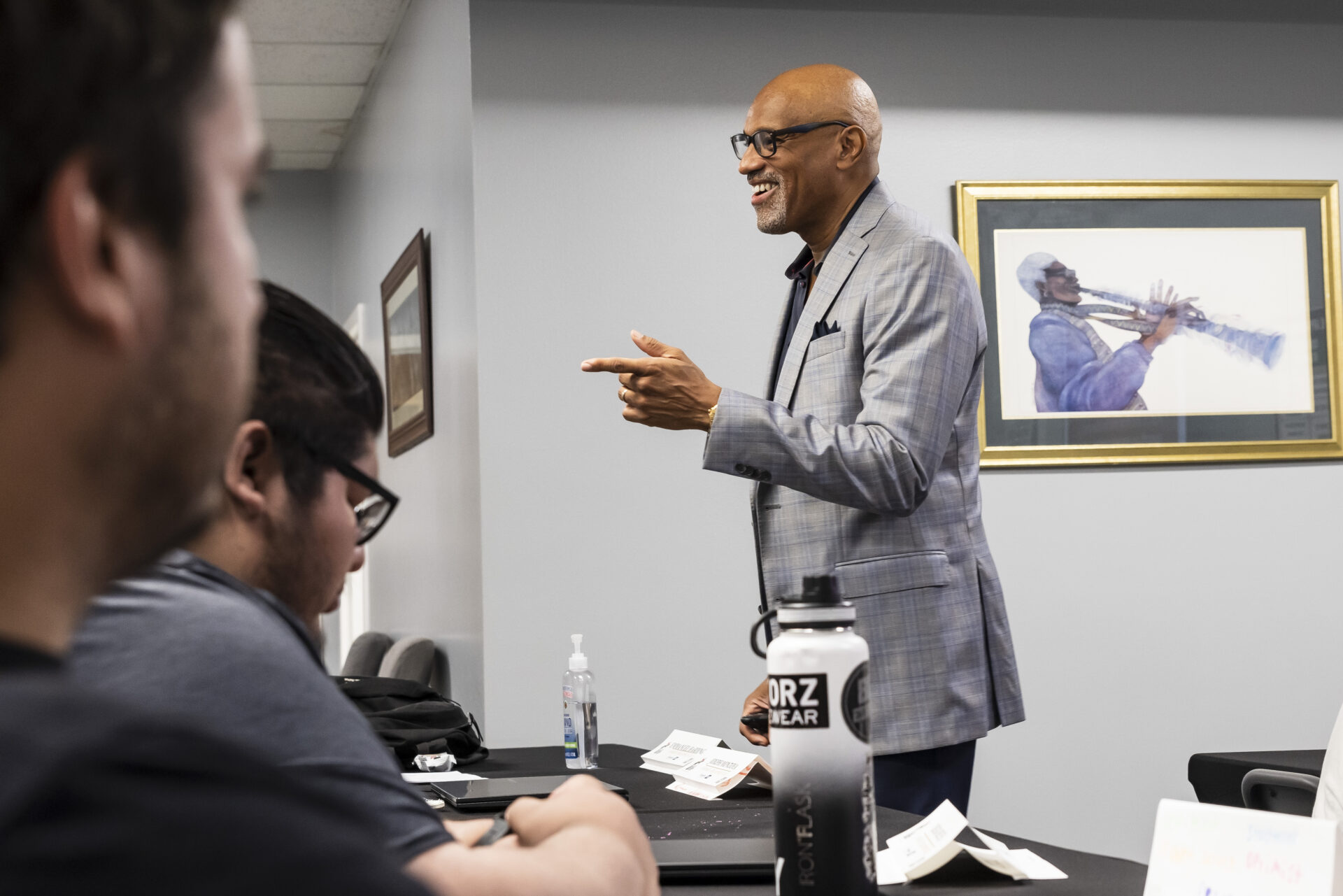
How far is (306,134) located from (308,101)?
533 mm

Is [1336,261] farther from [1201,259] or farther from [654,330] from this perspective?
[654,330]

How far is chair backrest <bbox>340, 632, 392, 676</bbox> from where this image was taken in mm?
4434

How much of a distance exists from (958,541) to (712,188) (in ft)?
5.70

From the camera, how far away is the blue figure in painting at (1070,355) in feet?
11.4

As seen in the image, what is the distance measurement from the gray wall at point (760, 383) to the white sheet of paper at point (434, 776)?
1292 mm

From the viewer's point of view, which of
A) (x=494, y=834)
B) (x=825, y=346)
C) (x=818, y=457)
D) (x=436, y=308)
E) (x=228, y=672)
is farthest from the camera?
(x=436, y=308)

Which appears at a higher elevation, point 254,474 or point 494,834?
point 254,474

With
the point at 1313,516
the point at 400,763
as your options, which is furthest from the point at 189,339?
the point at 1313,516

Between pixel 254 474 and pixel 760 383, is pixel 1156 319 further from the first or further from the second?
pixel 254 474

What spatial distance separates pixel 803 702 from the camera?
91 centimetres

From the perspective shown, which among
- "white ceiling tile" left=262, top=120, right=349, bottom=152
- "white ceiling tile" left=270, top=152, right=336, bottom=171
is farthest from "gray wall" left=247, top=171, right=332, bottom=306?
"white ceiling tile" left=262, top=120, right=349, bottom=152

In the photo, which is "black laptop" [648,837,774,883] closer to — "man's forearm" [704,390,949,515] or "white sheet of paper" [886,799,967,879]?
"white sheet of paper" [886,799,967,879]

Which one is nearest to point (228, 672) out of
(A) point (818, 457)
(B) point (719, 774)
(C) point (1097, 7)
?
(B) point (719, 774)

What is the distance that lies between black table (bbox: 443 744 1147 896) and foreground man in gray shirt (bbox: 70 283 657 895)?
0.96 feet
